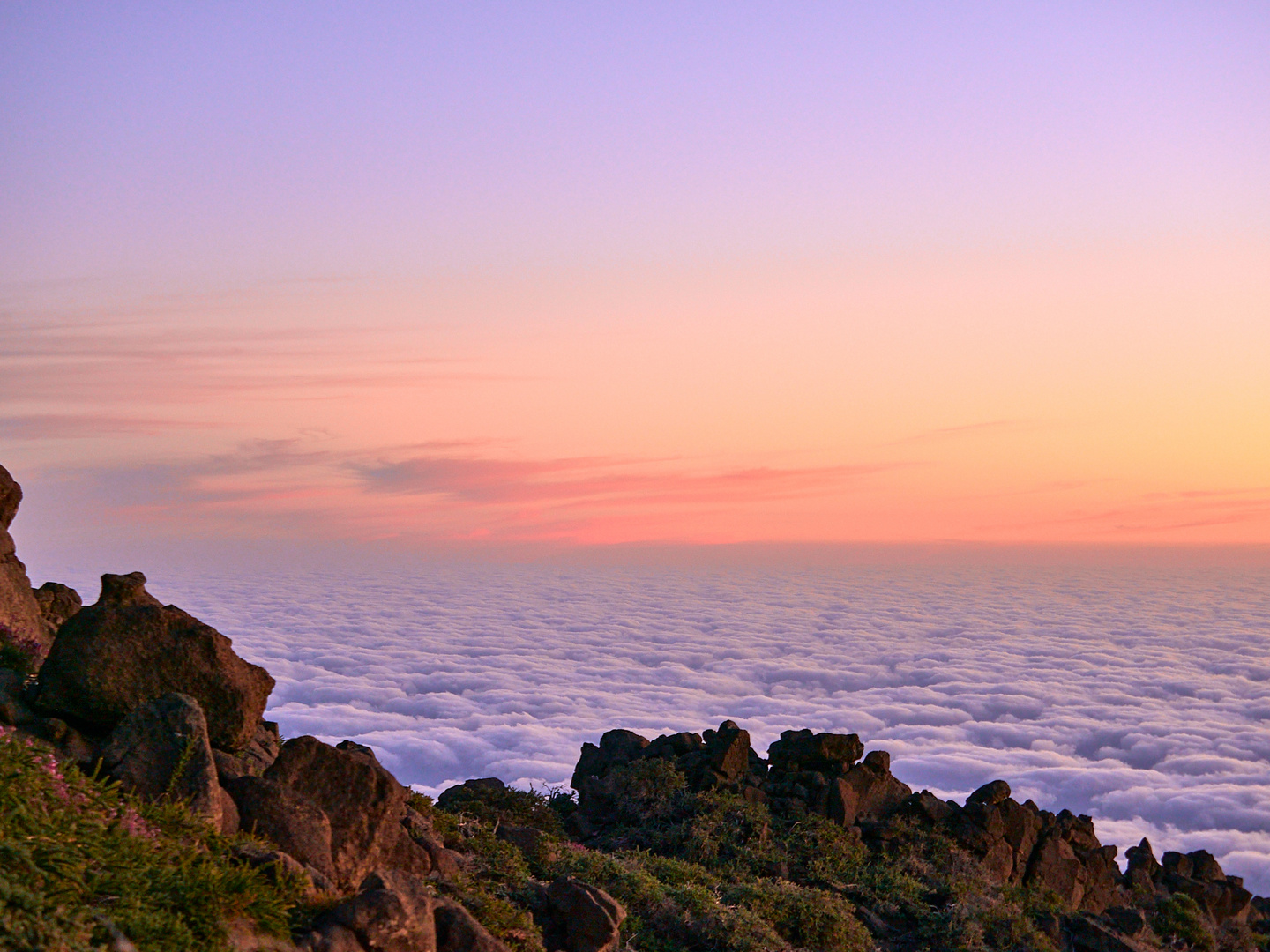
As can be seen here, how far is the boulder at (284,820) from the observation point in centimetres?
982

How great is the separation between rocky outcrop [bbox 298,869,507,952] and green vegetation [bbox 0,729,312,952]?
378 mm

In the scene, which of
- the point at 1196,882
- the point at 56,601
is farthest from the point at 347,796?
the point at 1196,882

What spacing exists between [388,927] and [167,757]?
2991 mm

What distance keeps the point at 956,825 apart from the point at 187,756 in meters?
19.1

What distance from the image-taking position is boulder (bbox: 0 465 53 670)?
13188 millimetres

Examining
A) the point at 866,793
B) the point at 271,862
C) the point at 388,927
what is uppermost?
the point at 271,862

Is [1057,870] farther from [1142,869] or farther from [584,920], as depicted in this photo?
[584,920]

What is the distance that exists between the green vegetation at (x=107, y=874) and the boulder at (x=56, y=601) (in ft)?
32.9

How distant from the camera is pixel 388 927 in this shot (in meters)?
8.23

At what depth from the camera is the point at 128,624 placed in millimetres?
11141

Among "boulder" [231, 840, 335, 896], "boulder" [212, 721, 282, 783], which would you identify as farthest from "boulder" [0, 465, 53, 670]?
"boulder" [231, 840, 335, 896]

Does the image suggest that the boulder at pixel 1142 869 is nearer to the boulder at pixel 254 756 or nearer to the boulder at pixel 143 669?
the boulder at pixel 254 756

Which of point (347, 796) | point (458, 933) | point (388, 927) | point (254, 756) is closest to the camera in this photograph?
point (388, 927)

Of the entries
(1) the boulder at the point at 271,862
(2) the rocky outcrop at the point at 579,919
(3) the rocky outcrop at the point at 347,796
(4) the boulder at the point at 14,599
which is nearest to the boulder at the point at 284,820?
(3) the rocky outcrop at the point at 347,796
